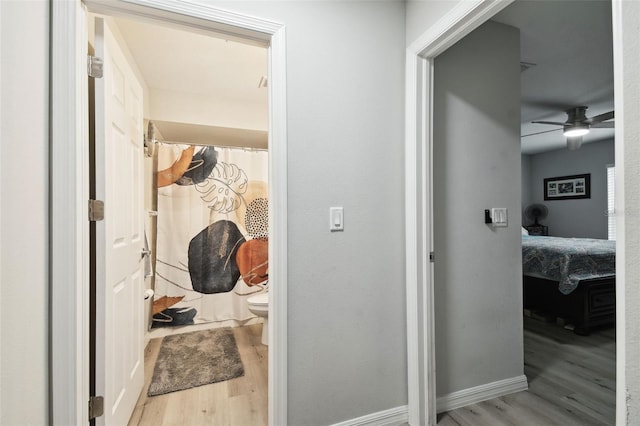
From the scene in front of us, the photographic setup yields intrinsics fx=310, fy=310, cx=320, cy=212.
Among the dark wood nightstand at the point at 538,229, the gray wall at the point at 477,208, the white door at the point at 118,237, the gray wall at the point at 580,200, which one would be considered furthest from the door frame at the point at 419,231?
the dark wood nightstand at the point at 538,229

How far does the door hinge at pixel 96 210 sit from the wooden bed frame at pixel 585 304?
395 cm

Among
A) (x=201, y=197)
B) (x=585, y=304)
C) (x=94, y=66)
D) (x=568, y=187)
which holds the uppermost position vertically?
(x=94, y=66)

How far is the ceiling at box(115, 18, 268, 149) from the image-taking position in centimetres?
221

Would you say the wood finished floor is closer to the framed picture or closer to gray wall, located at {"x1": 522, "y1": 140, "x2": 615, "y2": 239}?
gray wall, located at {"x1": 522, "y1": 140, "x2": 615, "y2": 239}

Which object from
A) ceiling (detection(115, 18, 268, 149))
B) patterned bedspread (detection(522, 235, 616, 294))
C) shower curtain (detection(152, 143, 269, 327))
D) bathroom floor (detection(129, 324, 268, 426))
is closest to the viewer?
bathroom floor (detection(129, 324, 268, 426))

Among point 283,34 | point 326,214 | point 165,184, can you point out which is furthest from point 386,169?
point 165,184

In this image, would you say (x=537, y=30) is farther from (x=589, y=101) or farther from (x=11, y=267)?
(x=11, y=267)

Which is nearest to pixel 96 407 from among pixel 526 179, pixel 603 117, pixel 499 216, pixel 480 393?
pixel 480 393

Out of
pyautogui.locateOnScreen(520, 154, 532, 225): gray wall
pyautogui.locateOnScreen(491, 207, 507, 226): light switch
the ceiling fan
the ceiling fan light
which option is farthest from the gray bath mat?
pyautogui.locateOnScreen(520, 154, 532, 225): gray wall

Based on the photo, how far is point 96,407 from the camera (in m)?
1.33

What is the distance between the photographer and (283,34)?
145 centimetres

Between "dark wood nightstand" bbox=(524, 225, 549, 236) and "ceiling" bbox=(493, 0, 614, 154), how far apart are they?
2.95 meters

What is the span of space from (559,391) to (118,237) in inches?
110

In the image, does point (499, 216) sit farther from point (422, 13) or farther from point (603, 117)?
point (603, 117)
